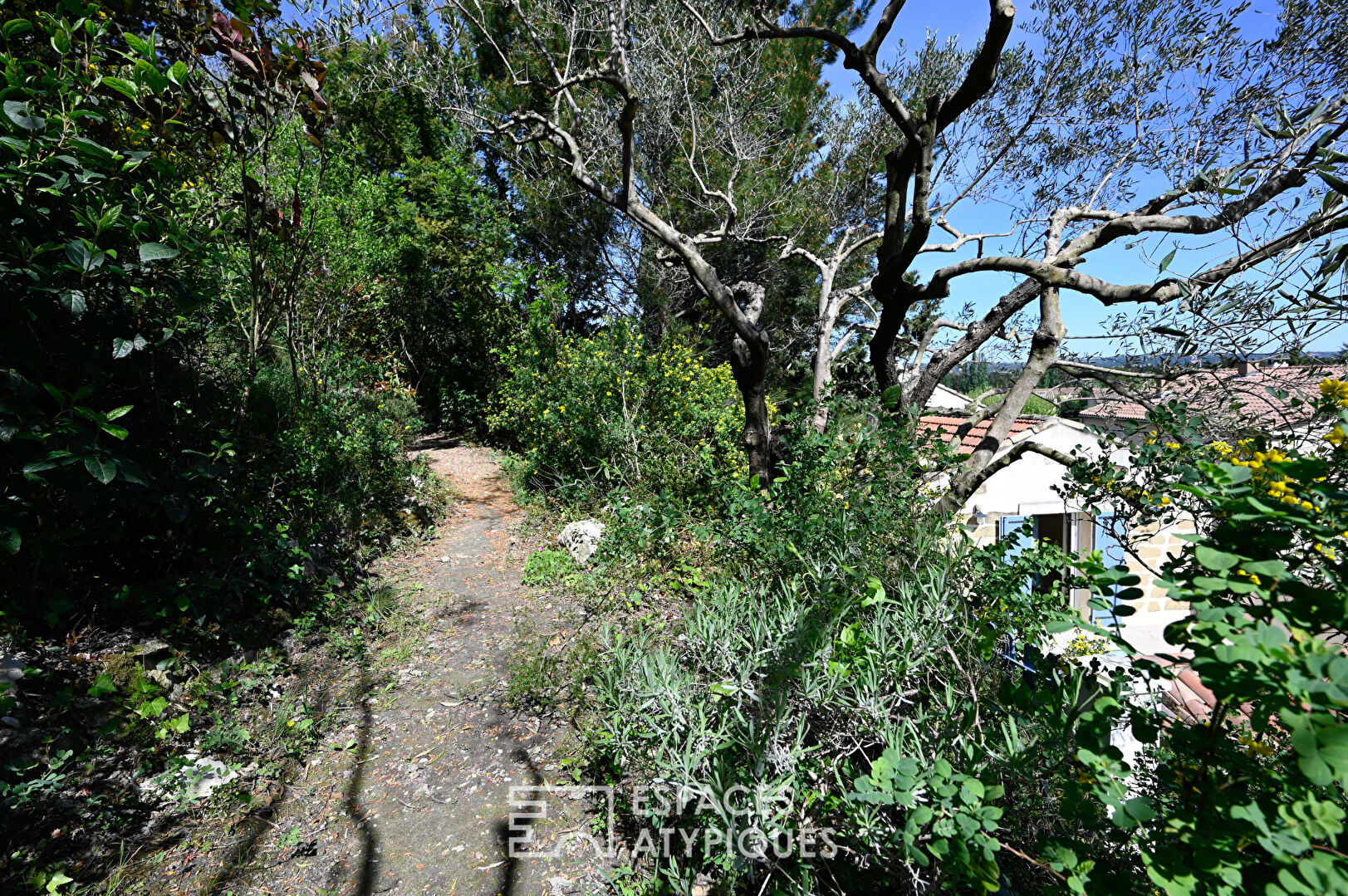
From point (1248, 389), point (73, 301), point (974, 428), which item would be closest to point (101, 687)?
point (73, 301)

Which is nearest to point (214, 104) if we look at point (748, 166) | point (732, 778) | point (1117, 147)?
point (732, 778)

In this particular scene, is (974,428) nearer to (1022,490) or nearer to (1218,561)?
(1022,490)

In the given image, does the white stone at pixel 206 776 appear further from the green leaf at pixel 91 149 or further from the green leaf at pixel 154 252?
the green leaf at pixel 91 149

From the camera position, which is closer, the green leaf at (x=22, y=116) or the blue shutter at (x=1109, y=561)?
the blue shutter at (x=1109, y=561)

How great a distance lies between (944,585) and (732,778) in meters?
1.12

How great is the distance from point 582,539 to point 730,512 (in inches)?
65.2

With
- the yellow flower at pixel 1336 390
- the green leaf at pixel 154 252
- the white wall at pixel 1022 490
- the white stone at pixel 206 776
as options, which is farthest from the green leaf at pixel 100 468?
the white wall at pixel 1022 490

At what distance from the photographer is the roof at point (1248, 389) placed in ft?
9.07

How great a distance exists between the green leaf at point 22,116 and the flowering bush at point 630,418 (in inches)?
167

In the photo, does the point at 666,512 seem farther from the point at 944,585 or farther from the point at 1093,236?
the point at 1093,236

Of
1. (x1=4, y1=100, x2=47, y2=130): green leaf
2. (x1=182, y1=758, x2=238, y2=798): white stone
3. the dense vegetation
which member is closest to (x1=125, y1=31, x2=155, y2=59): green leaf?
the dense vegetation

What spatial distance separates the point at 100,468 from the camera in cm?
196

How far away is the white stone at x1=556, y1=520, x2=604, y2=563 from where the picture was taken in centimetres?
476

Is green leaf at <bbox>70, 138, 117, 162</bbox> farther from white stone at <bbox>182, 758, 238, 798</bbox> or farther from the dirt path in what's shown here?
the dirt path
